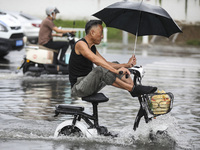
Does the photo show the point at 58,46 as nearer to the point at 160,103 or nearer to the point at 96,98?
the point at 96,98

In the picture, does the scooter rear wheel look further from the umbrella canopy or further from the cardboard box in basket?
the cardboard box in basket

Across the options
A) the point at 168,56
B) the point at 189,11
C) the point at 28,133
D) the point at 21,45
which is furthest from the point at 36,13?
the point at 28,133

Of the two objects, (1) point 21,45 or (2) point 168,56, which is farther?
(2) point 168,56

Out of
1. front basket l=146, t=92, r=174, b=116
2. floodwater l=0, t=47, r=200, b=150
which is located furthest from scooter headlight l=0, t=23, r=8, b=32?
front basket l=146, t=92, r=174, b=116

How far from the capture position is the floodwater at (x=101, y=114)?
22.9ft

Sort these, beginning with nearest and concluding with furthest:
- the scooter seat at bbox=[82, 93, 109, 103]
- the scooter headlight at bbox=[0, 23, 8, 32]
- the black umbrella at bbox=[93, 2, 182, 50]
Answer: the scooter seat at bbox=[82, 93, 109, 103] < the black umbrella at bbox=[93, 2, 182, 50] < the scooter headlight at bbox=[0, 23, 8, 32]

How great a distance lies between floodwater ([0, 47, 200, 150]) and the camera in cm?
699

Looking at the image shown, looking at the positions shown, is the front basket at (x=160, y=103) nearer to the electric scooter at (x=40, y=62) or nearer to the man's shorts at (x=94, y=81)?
the man's shorts at (x=94, y=81)

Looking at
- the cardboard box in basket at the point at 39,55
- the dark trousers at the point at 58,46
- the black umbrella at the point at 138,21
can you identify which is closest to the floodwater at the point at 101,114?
the cardboard box in basket at the point at 39,55

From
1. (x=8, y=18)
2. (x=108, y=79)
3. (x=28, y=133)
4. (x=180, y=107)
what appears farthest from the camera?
(x=8, y=18)

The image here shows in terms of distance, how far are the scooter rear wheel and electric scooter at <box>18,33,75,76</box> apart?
23.5ft

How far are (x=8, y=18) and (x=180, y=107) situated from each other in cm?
921

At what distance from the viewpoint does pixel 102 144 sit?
22.8 ft

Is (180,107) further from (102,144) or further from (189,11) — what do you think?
(189,11)
